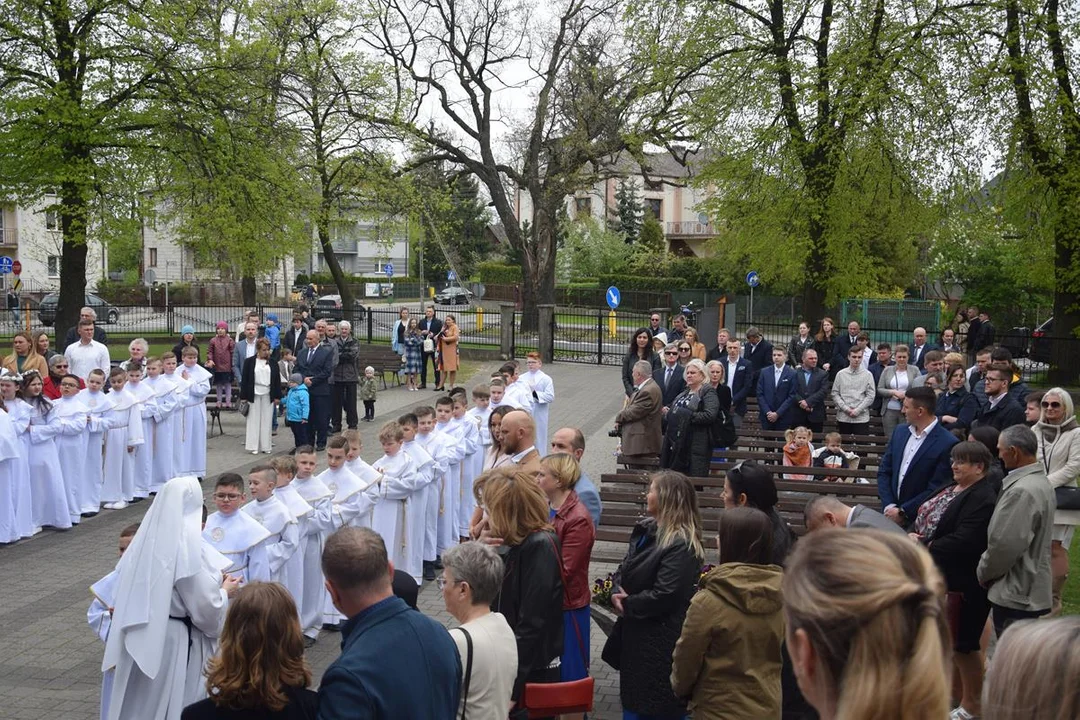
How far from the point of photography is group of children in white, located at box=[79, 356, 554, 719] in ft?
18.5

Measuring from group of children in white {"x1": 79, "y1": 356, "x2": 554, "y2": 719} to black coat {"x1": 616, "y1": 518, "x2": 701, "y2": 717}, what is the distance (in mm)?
1511

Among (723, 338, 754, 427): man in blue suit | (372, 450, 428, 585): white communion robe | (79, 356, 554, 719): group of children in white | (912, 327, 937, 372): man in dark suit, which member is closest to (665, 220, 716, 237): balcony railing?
(912, 327, 937, 372): man in dark suit

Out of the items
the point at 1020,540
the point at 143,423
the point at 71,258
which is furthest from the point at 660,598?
the point at 71,258

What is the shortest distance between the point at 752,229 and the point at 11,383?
752 inches

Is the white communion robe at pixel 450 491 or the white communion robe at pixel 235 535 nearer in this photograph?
the white communion robe at pixel 235 535

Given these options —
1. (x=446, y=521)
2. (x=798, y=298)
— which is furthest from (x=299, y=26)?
(x=446, y=521)

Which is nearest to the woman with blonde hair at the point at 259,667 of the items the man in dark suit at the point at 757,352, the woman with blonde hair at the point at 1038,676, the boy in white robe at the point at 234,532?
the woman with blonde hair at the point at 1038,676

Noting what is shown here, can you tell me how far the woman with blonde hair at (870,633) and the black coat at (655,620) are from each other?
300 centimetres

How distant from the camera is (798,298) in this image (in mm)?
48281

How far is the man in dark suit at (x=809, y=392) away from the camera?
13477mm

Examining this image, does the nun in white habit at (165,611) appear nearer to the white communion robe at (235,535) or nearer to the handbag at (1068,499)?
the white communion robe at (235,535)

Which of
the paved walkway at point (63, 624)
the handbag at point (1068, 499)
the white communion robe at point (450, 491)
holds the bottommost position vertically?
the paved walkway at point (63, 624)

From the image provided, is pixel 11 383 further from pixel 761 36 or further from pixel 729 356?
pixel 761 36

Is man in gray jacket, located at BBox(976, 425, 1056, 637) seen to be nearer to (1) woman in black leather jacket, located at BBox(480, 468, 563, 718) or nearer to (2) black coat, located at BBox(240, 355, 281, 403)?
(1) woman in black leather jacket, located at BBox(480, 468, 563, 718)
